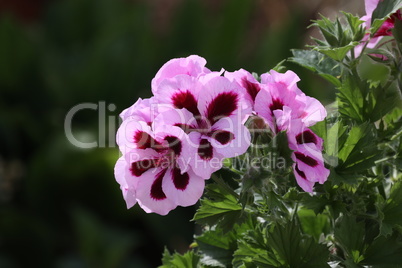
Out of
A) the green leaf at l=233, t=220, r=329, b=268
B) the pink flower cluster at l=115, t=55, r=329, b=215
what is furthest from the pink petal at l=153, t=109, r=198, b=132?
the green leaf at l=233, t=220, r=329, b=268

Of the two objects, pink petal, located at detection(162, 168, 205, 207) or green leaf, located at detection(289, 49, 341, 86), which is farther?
green leaf, located at detection(289, 49, 341, 86)

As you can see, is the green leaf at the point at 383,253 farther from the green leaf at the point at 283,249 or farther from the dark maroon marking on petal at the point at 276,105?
the dark maroon marking on petal at the point at 276,105

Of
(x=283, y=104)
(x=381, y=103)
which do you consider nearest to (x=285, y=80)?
(x=283, y=104)

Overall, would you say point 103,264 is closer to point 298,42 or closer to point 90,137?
point 90,137

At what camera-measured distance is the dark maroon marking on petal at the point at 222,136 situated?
0.52m

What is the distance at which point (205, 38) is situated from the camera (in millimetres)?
2795

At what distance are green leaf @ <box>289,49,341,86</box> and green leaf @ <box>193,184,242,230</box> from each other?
6.3 inches

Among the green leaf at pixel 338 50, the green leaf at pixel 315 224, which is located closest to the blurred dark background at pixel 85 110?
the green leaf at pixel 315 224

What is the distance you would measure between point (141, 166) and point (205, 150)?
6cm

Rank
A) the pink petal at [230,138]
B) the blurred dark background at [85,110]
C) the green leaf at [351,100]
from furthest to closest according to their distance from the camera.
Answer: the blurred dark background at [85,110], the green leaf at [351,100], the pink petal at [230,138]

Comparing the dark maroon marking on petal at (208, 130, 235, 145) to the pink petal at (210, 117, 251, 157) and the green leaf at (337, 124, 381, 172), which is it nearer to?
the pink petal at (210, 117, 251, 157)

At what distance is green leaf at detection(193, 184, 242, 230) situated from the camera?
586 mm

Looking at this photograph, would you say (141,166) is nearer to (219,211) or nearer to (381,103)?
(219,211)

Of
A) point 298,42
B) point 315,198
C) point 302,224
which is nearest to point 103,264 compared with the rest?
point 298,42
